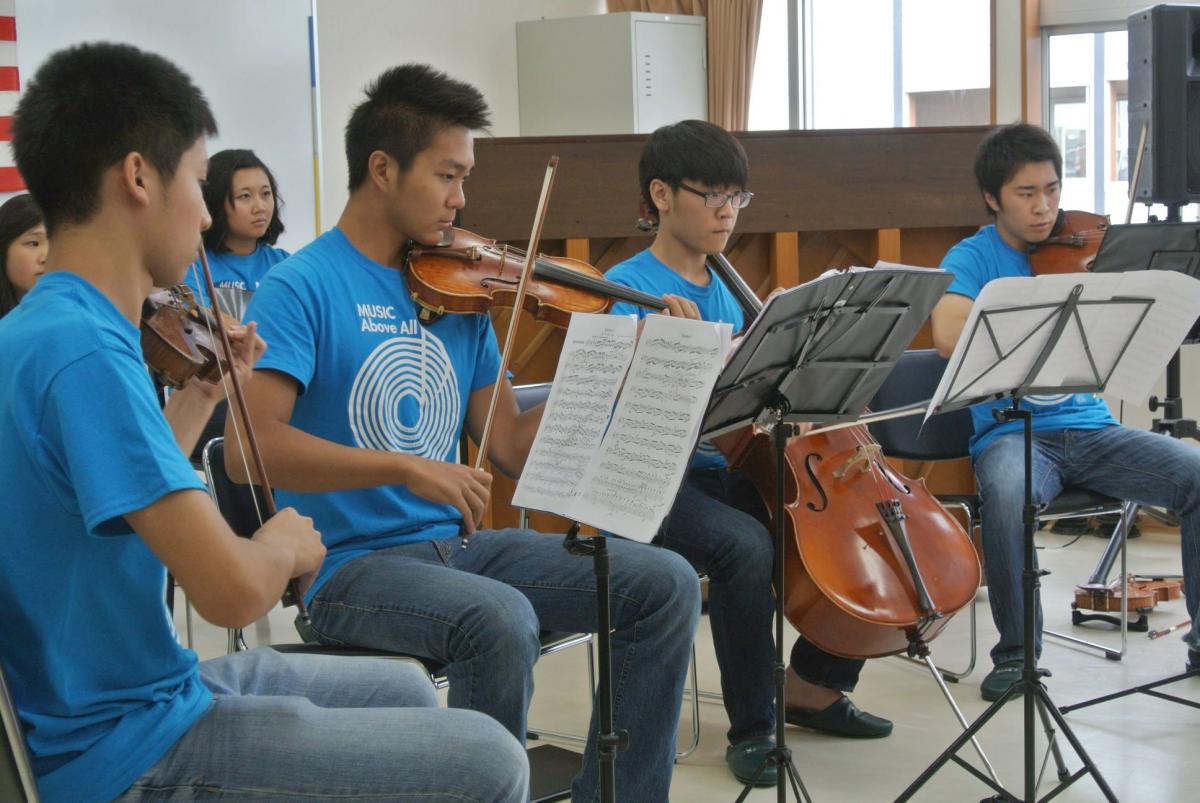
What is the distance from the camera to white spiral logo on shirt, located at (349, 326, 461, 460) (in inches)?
74.9

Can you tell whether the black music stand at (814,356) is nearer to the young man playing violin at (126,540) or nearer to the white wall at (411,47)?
the young man playing violin at (126,540)

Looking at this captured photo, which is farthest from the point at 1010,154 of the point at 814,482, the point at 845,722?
the point at 845,722

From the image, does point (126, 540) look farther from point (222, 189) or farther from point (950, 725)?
point (222, 189)

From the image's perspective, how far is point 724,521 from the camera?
2393mm

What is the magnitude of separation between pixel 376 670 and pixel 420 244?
754 mm

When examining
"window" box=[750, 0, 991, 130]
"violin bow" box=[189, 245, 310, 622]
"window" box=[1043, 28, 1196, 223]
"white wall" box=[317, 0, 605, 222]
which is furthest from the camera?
"window" box=[750, 0, 991, 130]

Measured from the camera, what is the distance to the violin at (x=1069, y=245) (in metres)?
3.00

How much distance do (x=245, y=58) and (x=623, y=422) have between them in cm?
326

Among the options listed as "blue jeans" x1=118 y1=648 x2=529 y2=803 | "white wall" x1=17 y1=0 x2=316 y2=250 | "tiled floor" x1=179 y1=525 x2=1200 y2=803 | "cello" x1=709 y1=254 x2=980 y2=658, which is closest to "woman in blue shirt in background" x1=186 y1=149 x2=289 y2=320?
"white wall" x1=17 y1=0 x2=316 y2=250

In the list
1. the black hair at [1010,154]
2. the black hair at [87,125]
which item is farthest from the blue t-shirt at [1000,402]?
the black hair at [87,125]

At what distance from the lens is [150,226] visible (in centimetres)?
121

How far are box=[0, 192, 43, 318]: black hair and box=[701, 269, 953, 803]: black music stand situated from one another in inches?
55.5

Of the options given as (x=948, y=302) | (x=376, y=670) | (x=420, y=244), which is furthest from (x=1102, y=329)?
(x=376, y=670)

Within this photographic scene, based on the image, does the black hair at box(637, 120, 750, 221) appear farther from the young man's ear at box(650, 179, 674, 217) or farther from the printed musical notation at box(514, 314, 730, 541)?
the printed musical notation at box(514, 314, 730, 541)
